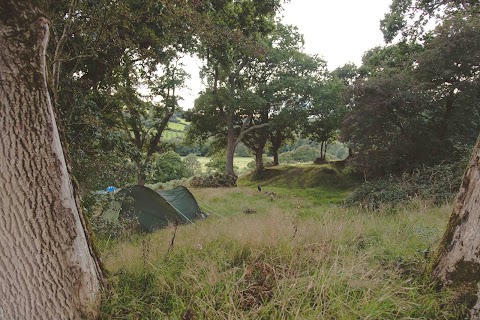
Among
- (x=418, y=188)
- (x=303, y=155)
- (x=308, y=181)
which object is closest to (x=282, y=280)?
(x=418, y=188)

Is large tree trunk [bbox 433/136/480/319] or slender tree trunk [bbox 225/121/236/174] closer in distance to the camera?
large tree trunk [bbox 433/136/480/319]

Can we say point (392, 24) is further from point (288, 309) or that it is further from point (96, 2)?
point (288, 309)

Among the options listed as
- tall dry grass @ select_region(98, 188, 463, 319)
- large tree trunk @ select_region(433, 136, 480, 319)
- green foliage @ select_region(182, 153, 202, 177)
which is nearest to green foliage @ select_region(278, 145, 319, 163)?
green foliage @ select_region(182, 153, 202, 177)

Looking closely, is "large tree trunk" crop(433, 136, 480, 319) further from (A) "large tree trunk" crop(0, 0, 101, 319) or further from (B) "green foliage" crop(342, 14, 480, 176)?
(B) "green foliage" crop(342, 14, 480, 176)

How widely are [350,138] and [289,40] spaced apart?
11.6 m

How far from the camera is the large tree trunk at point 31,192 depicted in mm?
2066

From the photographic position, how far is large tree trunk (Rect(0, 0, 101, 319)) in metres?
2.07

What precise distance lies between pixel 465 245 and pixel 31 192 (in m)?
3.41

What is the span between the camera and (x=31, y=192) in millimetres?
2195

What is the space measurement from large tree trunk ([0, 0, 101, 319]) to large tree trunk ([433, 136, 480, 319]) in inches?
119

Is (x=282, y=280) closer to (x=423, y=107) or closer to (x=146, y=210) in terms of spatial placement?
(x=146, y=210)

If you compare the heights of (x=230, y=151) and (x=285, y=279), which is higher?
(x=230, y=151)

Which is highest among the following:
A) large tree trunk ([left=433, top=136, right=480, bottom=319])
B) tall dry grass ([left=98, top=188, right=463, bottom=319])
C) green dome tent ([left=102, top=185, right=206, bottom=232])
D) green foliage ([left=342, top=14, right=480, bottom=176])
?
green foliage ([left=342, top=14, right=480, bottom=176])

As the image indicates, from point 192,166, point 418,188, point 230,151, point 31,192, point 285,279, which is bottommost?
point 192,166
